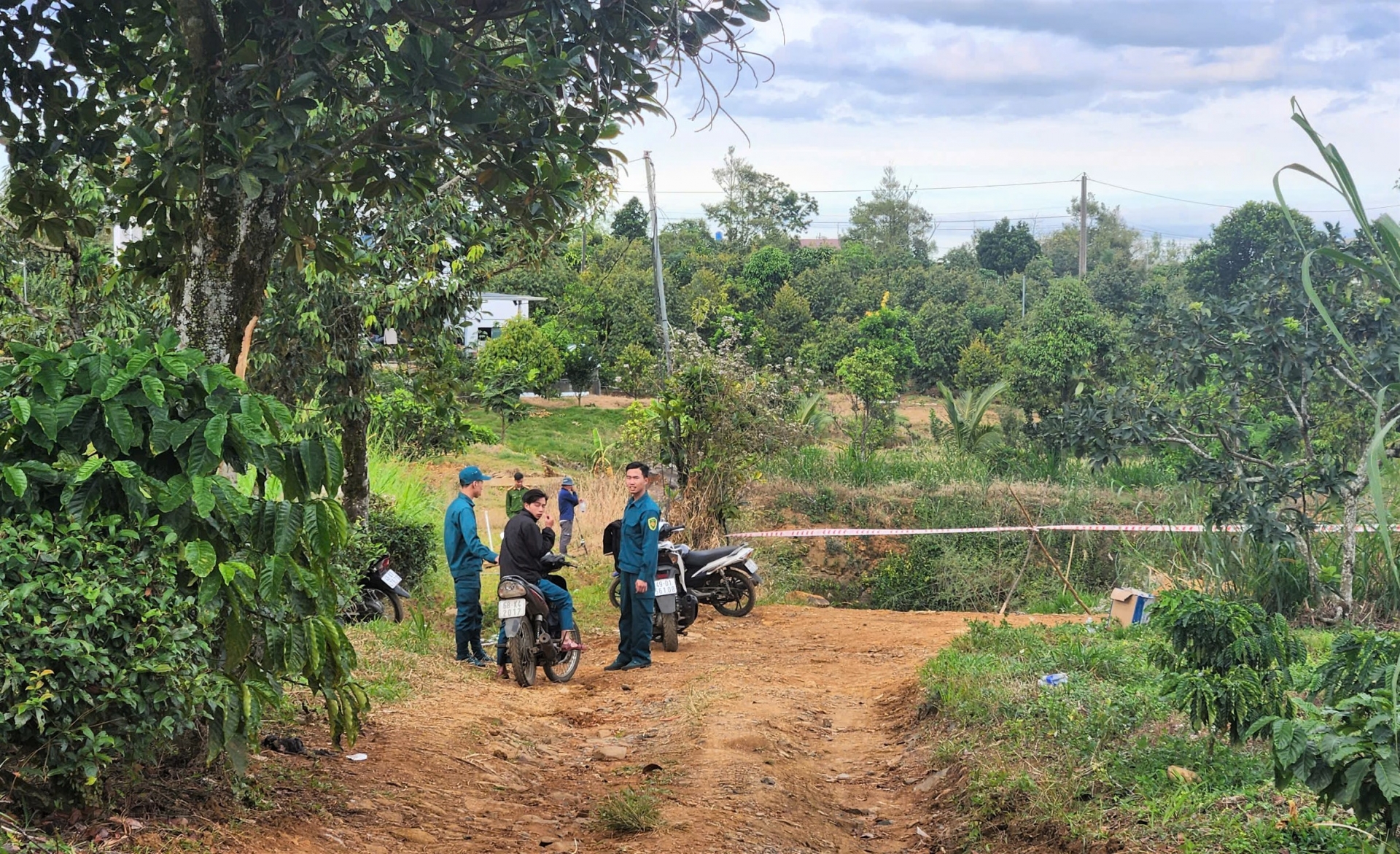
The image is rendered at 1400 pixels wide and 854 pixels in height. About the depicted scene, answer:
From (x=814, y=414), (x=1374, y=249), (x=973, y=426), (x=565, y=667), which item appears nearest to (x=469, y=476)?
(x=565, y=667)

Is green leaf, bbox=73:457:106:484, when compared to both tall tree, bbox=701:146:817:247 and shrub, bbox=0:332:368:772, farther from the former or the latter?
tall tree, bbox=701:146:817:247

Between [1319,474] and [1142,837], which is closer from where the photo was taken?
[1142,837]

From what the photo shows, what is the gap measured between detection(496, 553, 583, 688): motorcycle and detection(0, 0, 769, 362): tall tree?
142 inches

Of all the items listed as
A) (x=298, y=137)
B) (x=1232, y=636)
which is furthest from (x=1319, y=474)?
(x=298, y=137)

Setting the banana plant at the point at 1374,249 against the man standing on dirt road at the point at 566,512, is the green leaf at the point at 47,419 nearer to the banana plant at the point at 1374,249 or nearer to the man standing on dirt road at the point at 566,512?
the banana plant at the point at 1374,249

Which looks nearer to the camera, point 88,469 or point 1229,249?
point 88,469

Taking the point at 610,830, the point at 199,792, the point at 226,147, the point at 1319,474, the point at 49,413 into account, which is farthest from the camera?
the point at 1319,474

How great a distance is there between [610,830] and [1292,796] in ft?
9.44

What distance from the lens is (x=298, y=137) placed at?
509 cm

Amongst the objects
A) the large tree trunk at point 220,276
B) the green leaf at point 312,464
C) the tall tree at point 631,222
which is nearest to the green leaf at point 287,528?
the green leaf at point 312,464

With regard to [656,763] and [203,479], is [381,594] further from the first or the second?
[203,479]

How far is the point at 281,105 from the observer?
15.8 feet

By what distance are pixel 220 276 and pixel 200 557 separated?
173 cm

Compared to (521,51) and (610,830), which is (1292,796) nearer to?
(610,830)
